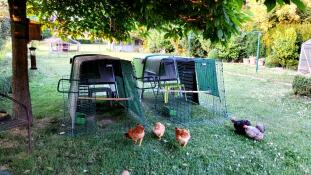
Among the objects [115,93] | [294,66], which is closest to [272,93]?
[115,93]

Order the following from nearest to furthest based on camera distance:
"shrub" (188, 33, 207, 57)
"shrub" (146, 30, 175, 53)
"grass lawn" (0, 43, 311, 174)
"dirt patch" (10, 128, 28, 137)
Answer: "grass lawn" (0, 43, 311, 174)
"dirt patch" (10, 128, 28, 137)
"shrub" (188, 33, 207, 57)
"shrub" (146, 30, 175, 53)

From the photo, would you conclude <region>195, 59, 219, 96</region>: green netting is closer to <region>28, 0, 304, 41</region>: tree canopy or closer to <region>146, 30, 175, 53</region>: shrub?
<region>28, 0, 304, 41</region>: tree canopy

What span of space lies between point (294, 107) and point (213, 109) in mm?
2331

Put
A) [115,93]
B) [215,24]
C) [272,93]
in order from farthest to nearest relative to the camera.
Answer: [272,93] → [115,93] → [215,24]

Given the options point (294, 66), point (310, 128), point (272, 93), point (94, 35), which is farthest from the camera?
point (294, 66)

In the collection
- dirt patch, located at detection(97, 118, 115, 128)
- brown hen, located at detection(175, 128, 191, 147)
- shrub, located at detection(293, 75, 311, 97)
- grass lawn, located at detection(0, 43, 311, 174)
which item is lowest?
grass lawn, located at detection(0, 43, 311, 174)

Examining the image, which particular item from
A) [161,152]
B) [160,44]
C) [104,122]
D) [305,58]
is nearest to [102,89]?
[104,122]

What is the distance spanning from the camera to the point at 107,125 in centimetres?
536

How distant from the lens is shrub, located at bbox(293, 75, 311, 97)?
8.67m

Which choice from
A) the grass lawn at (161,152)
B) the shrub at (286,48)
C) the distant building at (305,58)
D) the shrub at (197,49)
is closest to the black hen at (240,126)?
the grass lawn at (161,152)

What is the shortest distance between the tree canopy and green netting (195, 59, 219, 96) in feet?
5.57

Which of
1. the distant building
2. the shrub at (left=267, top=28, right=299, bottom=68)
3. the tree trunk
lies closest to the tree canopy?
the tree trunk

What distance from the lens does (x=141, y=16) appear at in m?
4.43

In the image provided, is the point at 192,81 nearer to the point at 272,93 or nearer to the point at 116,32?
the point at 116,32
